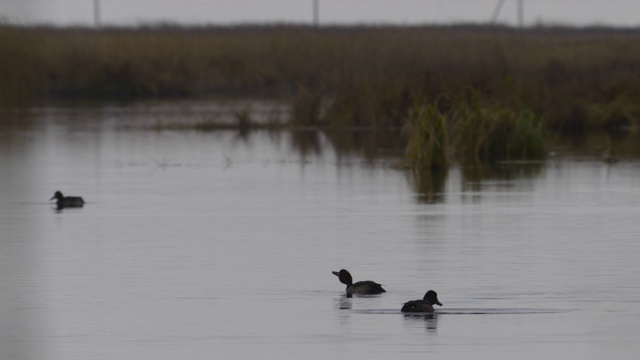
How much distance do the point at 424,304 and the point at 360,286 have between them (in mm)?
1131

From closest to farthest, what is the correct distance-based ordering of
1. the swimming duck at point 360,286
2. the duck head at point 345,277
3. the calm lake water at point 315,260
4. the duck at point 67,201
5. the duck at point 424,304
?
1. the calm lake water at point 315,260
2. the duck at point 424,304
3. the swimming duck at point 360,286
4. the duck head at point 345,277
5. the duck at point 67,201

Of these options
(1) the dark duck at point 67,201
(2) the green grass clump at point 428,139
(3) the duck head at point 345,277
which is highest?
(2) the green grass clump at point 428,139

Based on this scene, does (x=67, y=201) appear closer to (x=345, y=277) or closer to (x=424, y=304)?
(x=345, y=277)

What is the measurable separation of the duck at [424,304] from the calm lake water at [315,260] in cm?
12

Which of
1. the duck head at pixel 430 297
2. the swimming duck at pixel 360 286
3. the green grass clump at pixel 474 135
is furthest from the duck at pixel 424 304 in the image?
the green grass clump at pixel 474 135

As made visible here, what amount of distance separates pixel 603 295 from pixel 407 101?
23503 millimetres

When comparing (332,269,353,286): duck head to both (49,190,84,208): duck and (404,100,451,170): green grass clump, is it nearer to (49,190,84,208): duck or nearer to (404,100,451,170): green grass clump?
(49,190,84,208): duck

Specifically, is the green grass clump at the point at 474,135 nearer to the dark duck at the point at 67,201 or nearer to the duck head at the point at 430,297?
the dark duck at the point at 67,201

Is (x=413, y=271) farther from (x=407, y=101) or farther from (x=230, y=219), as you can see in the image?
(x=407, y=101)

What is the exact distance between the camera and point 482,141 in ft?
90.6

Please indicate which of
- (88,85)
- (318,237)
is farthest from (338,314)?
(88,85)

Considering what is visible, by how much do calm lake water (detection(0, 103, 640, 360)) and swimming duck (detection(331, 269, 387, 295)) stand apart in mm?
83

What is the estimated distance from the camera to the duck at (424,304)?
11.3m

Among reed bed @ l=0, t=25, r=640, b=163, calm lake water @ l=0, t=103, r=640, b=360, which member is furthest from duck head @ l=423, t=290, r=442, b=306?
reed bed @ l=0, t=25, r=640, b=163
